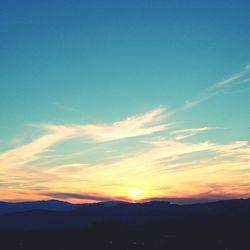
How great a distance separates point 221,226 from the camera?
357ft

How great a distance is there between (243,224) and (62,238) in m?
51.8

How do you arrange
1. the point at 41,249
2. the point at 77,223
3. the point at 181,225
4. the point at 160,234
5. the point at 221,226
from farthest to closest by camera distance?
the point at 77,223 < the point at 181,225 < the point at 221,226 < the point at 160,234 < the point at 41,249

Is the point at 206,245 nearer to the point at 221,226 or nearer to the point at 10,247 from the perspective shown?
the point at 221,226

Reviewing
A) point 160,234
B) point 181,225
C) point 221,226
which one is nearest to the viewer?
point 160,234

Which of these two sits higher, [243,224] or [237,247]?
[243,224]

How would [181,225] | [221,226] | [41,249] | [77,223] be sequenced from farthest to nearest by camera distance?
[77,223]
[181,225]
[221,226]
[41,249]

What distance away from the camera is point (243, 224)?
107m

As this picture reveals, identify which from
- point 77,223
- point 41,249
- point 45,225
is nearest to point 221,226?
point 41,249

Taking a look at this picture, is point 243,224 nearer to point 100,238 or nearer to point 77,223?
point 100,238

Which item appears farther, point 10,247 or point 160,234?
point 160,234

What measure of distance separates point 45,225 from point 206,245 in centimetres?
13779

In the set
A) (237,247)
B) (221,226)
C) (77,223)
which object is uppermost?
(77,223)

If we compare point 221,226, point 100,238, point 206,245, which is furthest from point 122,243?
point 221,226

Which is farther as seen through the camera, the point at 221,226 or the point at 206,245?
the point at 221,226
